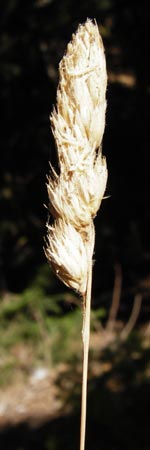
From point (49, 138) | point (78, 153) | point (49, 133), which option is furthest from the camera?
point (49, 138)

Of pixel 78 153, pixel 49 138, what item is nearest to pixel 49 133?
pixel 49 138

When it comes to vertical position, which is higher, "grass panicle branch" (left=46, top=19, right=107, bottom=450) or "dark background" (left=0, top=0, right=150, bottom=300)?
"dark background" (left=0, top=0, right=150, bottom=300)

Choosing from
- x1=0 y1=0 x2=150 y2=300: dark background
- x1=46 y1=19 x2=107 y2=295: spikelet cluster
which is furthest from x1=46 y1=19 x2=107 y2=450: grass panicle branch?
x1=0 y1=0 x2=150 y2=300: dark background

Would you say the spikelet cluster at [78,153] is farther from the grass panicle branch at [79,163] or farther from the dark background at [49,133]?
the dark background at [49,133]

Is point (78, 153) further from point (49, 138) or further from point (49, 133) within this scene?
point (49, 138)

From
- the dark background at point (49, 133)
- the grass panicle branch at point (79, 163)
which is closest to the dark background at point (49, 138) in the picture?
the dark background at point (49, 133)

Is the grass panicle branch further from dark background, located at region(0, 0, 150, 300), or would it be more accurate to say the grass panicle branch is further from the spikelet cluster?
dark background, located at region(0, 0, 150, 300)
